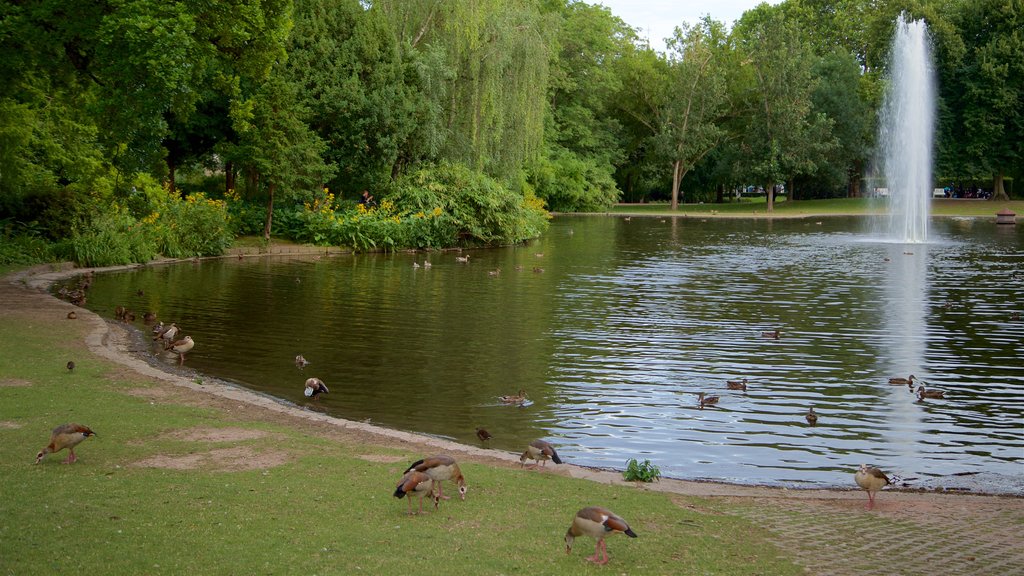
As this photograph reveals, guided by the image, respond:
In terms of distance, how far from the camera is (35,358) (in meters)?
14.6

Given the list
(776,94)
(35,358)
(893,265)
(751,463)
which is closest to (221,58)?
(35,358)

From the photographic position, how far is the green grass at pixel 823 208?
255 ft

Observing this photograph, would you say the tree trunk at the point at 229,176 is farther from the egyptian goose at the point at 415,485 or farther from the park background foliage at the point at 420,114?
the egyptian goose at the point at 415,485

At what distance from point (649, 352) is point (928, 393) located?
565 centimetres

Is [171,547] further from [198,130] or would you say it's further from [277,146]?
[198,130]

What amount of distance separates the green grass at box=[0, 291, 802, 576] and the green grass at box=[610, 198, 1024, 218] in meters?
71.4

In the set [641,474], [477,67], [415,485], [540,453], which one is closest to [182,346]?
[540,453]

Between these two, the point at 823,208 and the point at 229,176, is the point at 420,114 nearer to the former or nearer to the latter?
the point at 229,176

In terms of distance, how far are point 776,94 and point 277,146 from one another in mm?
53367

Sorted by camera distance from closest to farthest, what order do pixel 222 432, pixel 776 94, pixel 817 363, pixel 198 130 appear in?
pixel 222 432, pixel 817 363, pixel 198 130, pixel 776 94

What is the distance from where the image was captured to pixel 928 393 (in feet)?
50.5

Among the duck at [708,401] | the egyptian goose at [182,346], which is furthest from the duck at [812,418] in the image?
the egyptian goose at [182,346]

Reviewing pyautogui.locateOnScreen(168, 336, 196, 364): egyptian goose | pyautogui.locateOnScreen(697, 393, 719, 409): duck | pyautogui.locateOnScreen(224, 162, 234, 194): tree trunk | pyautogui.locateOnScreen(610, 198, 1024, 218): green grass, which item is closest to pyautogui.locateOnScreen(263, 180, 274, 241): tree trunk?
pyautogui.locateOnScreen(224, 162, 234, 194): tree trunk

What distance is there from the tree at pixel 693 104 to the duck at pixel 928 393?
69.6 meters
